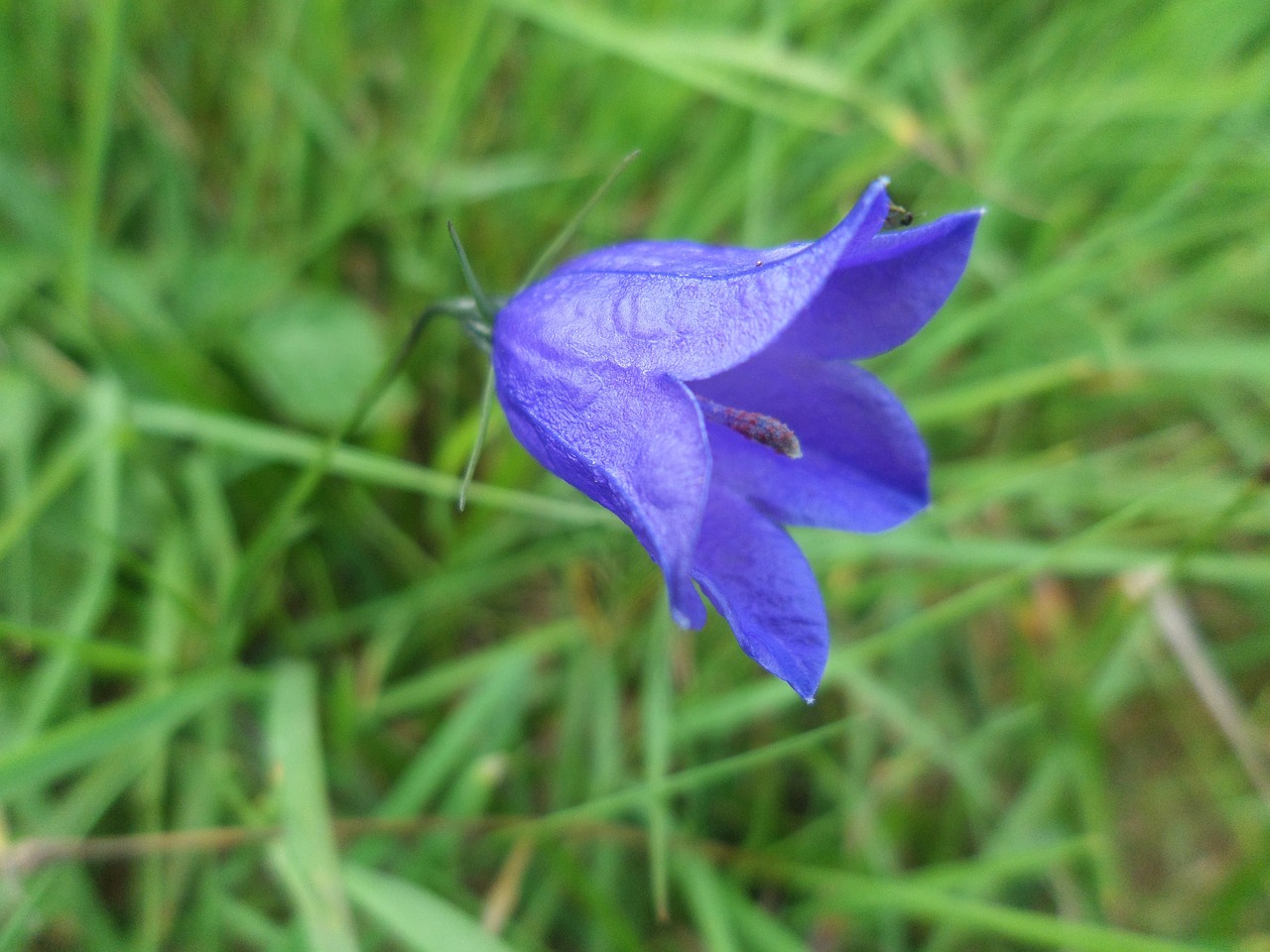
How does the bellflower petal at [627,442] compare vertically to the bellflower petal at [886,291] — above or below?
below

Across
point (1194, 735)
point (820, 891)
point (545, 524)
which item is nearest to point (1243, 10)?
point (1194, 735)

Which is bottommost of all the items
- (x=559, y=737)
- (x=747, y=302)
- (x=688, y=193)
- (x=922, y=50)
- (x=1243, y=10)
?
(x=559, y=737)

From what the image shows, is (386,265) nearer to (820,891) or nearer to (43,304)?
(43,304)

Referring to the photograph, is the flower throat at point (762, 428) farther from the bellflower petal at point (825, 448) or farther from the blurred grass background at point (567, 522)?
the blurred grass background at point (567, 522)

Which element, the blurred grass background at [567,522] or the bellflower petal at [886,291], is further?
the blurred grass background at [567,522]

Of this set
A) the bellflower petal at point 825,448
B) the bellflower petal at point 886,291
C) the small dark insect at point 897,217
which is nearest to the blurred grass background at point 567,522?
the bellflower petal at point 825,448

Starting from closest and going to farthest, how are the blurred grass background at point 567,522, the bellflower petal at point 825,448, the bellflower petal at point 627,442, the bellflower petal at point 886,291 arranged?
the bellflower petal at point 627,442, the bellflower petal at point 886,291, the bellflower petal at point 825,448, the blurred grass background at point 567,522
